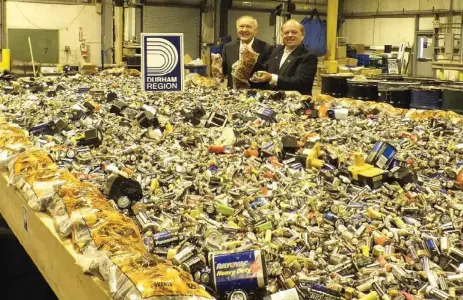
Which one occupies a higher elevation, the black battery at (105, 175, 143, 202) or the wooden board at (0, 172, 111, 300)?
the black battery at (105, 175, 143, 202)

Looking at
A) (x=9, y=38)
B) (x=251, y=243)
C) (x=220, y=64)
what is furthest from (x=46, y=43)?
(x=251, y=243)

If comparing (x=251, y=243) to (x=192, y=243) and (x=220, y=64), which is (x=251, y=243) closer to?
(x=192, y=243)

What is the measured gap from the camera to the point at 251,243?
6.75ft

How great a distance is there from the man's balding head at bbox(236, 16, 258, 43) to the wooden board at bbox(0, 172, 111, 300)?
11.5 ft

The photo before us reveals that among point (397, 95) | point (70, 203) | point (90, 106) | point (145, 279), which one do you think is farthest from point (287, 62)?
point (145, 279)

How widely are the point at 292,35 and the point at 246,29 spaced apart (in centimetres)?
51

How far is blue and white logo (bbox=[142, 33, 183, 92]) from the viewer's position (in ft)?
17.3

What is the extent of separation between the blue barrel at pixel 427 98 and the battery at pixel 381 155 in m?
5.01

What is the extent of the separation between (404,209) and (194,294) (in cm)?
128

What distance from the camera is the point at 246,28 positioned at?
238 inches

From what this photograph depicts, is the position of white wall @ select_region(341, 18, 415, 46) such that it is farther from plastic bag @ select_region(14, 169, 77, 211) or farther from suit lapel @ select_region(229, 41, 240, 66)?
plastic bag @ select_region(14, 169, 77, 211)

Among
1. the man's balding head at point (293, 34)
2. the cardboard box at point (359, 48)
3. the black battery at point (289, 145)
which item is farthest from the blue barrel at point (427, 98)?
the cardboard box at point (359, 48)

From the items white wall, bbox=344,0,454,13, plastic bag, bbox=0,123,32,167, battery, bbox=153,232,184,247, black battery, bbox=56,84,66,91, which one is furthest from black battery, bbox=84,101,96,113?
white wall, bbox=344,0,454,13

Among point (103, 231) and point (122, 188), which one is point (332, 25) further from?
point (103, 231)
